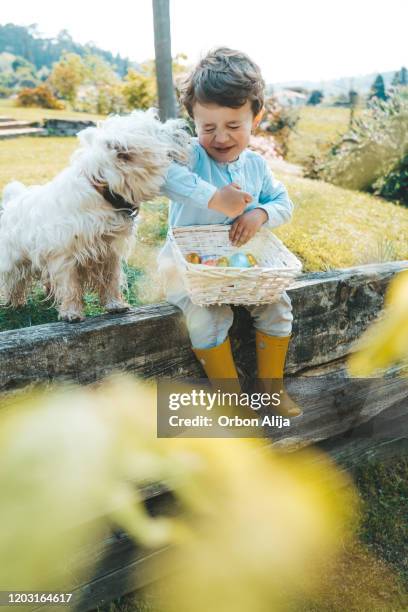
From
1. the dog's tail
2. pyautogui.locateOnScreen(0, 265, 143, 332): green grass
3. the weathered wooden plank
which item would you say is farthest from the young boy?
the dog's tail

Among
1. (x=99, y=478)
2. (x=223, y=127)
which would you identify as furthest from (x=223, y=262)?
(x=99, y=478)

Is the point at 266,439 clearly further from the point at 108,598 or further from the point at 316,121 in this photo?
the point at 316,121

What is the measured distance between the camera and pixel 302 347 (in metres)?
2.46

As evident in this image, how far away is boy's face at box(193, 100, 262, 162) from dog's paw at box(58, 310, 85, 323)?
0.84 metres

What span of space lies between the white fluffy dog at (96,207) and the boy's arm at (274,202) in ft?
1.40

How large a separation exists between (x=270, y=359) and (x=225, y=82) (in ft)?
3.40

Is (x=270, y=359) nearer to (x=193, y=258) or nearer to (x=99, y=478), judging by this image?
(x=193, y=258)

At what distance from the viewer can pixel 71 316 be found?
6.15 ft

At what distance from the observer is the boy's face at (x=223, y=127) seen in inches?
81.3

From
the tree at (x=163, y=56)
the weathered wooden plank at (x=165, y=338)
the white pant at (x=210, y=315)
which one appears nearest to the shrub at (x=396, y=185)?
the tree at (x=163, y=56)

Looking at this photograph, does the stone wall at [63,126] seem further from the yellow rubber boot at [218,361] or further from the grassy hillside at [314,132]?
the yellow rubber boot at [218,361]

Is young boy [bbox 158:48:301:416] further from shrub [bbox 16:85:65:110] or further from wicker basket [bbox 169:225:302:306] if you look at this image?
shrub [bbox 16:85:65:110]

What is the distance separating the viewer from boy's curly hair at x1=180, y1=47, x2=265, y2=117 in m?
2.02

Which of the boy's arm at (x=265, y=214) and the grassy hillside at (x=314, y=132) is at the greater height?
the boy's arm at (x=265, y=214)
